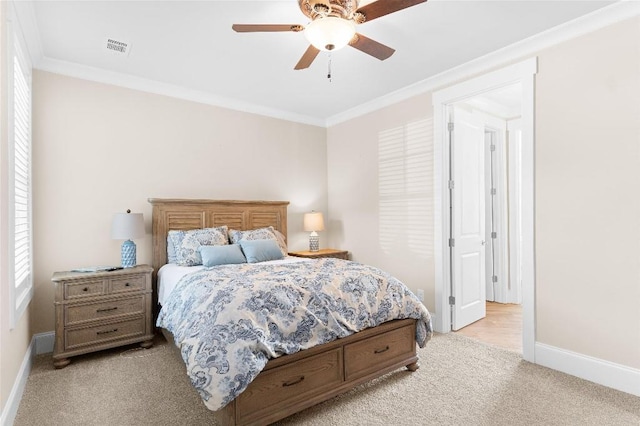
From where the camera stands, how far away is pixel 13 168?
2.25 meters

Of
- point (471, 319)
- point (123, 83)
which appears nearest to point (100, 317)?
point (123, 83)

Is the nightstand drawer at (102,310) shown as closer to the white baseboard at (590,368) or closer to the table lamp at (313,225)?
the table lamp at (313,225)

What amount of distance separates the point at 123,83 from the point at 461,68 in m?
3.50

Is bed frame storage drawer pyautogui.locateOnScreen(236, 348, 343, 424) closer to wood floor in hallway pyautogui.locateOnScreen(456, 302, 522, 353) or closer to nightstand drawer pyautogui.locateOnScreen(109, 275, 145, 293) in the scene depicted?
nightstand drawer pyautogui.locateOnScreen(109, 275, 145, 293)

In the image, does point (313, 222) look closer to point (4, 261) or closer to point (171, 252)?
point (171, 252)

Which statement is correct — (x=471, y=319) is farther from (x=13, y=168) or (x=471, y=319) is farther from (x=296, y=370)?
(x=13, y=168)

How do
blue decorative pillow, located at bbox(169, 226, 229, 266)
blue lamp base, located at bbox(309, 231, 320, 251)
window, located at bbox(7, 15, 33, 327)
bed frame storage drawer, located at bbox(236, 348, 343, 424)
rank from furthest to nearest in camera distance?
blue lamp base, located at bbox(309, 231, 320, 251), blue decorative pillow, located at bbox(169, 226, 229, 266), window, located at bbox(7, 15, 33, 327), bed frame storage drawer, located at bbox(236, 348, 343, 424)

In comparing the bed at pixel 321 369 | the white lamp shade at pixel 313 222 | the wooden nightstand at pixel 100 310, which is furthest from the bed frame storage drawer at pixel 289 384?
the white lamp shade at pixel 313 222

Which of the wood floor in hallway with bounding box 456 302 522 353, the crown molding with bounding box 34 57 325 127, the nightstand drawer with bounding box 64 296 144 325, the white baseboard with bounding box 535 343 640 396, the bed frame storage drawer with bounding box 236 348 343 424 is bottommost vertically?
the wood floor in hallway with bounding box 456 302 522 353

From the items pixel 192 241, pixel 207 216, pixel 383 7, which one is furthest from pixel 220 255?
pixel 383 7

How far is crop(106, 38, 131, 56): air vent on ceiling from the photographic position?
2903 mm

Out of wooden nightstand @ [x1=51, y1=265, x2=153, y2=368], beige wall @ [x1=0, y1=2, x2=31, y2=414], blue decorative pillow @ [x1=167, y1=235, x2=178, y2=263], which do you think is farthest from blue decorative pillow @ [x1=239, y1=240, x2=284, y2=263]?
beige wall @ [x1=0, y1=2, x2=31, y2=414]

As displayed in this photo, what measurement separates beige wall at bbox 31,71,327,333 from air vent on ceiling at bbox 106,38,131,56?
2.06 ft

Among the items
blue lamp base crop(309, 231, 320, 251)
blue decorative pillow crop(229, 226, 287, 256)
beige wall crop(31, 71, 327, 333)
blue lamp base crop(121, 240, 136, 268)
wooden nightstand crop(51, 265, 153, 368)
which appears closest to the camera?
wooden nightstand crop(51, 265, 153, 368)
